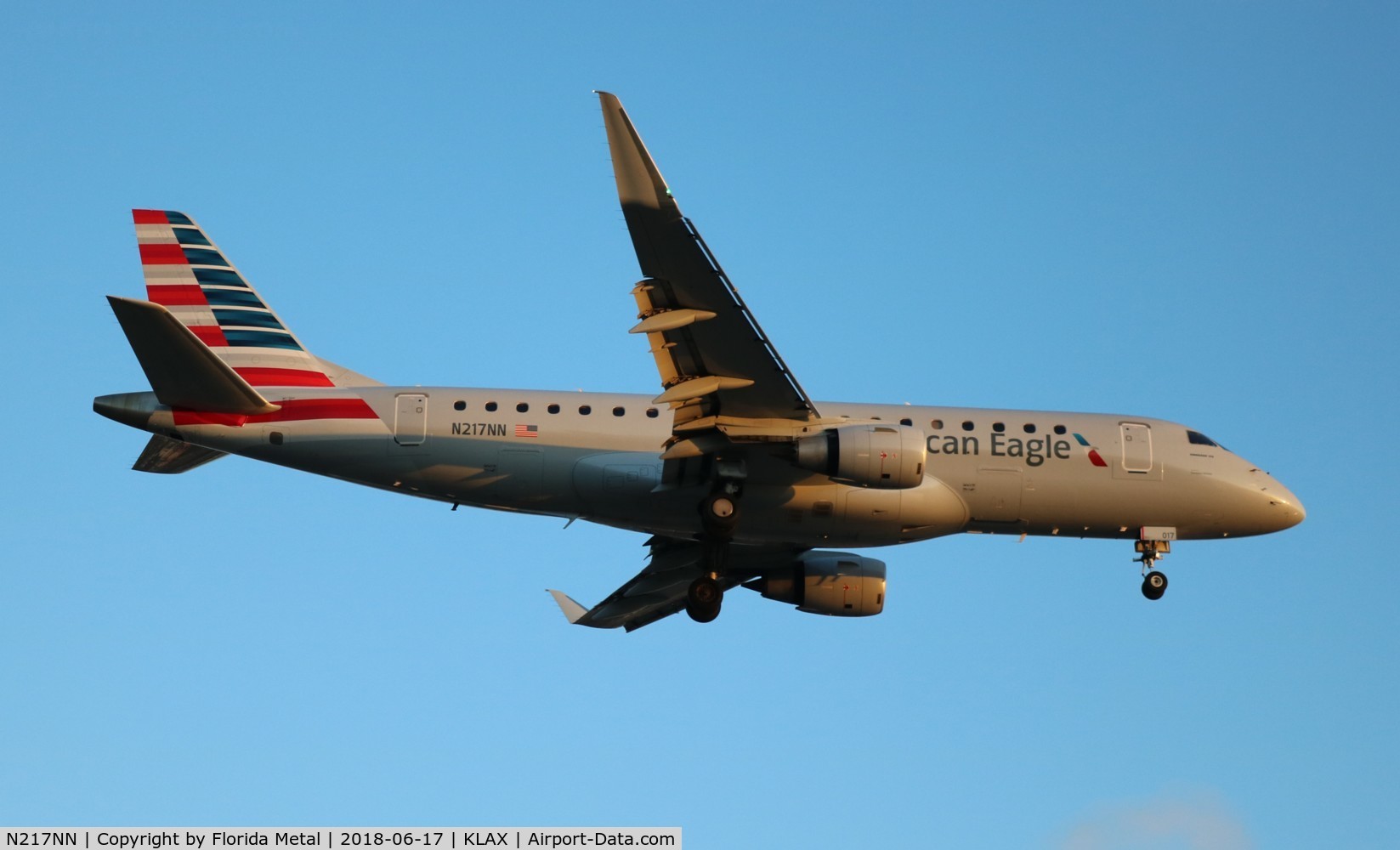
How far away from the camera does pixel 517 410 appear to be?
31.1 meters

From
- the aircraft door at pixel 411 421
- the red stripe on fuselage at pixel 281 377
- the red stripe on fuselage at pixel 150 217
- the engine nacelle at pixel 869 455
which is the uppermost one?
the red stripe on fuselage at pixel 150 217

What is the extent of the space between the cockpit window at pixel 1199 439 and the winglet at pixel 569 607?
542 inches

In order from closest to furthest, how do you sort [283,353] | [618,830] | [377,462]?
[618,830], [377,462], [283,353]

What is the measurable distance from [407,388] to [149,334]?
5216 millimetres

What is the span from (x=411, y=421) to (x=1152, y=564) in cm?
1518

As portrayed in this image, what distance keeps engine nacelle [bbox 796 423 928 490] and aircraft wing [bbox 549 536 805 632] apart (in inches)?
224

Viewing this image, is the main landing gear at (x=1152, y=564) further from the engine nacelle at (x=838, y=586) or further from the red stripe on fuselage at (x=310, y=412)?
the red stripe on fuselage at (x=310, y=412)

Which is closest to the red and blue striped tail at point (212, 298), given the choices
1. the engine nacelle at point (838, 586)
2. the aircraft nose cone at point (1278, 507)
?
the engine nacelle at point (838, 586)

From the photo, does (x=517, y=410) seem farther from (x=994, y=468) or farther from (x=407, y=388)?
(x=994, y=468)

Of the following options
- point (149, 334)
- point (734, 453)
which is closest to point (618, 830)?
point (734, 453)

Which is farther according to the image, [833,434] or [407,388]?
[407,388]

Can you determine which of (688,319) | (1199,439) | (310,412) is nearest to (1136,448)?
Result: (1199,439)

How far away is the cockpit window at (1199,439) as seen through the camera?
1310 inches

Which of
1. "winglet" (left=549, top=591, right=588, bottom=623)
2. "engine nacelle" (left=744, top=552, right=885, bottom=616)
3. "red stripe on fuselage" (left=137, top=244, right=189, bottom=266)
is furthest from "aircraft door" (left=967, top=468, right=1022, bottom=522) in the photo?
"red stripe on fuselage" (left=137, top=244, right=189, bottom=266)
